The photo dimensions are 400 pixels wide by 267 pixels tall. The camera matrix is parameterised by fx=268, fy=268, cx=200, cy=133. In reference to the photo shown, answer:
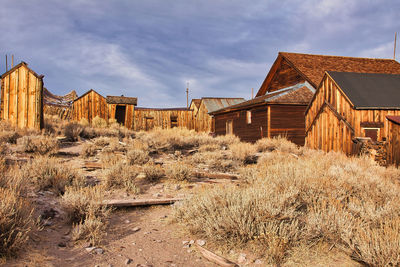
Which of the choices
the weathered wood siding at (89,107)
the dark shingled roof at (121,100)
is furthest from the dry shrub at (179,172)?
the dark shingled roof at (121,100)

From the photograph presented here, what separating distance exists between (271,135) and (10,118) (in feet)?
44.5

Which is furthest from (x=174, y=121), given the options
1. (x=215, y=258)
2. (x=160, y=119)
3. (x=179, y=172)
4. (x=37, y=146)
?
(x=215, y=258)

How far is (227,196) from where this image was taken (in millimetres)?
4273

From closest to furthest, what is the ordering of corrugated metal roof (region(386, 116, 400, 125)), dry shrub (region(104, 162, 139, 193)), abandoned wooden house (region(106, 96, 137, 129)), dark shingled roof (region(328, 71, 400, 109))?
dry shrub (region(104, 162, 139, 193)), corrugated metal roof (region(386, 116, 400, 125)), dark shingled roof (region(328, 71, 400, 109)), abandoned wooden house (region(106, 96, 137, 129))

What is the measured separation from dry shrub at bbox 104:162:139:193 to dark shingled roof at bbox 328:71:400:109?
8.92 metres

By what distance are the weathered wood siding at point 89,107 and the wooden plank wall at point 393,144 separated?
2074 centimetres

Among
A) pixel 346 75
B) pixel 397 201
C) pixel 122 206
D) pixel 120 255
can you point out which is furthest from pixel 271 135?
pixel 120 255

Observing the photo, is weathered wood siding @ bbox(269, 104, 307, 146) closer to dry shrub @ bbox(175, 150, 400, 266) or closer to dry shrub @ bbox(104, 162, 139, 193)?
dry shrub @ bbox(104, 162, 139, 193)

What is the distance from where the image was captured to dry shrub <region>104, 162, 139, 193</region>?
603 cm

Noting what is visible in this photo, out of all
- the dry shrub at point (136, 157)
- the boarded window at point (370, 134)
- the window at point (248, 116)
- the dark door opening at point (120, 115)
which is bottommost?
the dry shrub at point (136, 157)

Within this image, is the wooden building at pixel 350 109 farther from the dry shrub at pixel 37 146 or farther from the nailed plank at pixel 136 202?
the dry shrub at pixel 37 146

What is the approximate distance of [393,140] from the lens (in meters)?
10.3

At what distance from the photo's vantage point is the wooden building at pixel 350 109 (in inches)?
413

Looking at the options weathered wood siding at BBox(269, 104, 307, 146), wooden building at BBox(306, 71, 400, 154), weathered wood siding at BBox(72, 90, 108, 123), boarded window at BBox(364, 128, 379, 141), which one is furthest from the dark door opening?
boarded window at BBox(364, 128, 379, 141)
